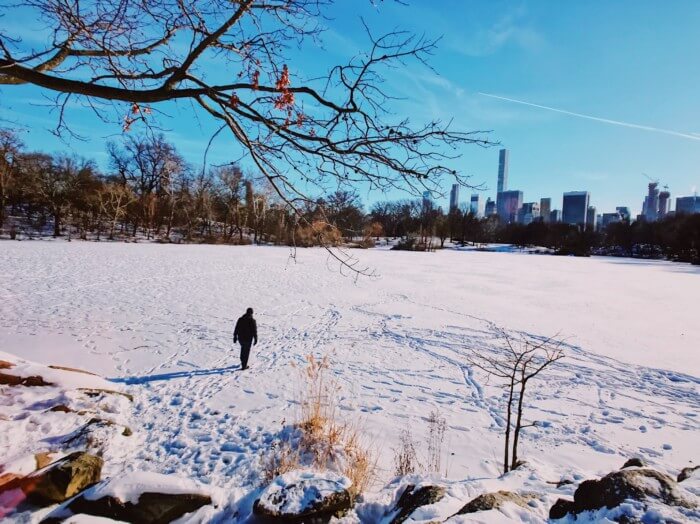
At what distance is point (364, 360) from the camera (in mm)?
9242

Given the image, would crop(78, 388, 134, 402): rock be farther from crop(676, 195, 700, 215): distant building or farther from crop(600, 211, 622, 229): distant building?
crop(676, 195, 700, 215): distant building

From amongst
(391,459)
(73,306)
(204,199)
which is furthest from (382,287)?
(204,199)

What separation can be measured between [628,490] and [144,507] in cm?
346

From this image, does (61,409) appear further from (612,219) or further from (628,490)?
(612,219)

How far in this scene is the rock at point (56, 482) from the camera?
3.07 metres

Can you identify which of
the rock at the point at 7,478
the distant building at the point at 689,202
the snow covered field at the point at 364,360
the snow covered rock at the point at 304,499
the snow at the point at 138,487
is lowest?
the snow covered field at the point at 364,360

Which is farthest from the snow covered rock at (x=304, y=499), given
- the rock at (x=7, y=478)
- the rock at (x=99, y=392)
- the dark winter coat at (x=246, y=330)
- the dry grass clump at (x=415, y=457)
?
the dark winter coat at (x=246, y=330)

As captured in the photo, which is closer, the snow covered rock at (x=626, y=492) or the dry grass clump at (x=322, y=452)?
the snow covered rock at (x=626, y=492)

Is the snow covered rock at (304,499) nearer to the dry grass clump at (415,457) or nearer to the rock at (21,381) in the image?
the dry grass clump at (415,457)

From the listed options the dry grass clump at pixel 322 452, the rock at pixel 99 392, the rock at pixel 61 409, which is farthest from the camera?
the rock at pixel 99 392

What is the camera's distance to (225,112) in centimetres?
321

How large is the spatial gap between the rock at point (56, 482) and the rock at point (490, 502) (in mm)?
3153

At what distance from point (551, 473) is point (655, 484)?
186 centimetres

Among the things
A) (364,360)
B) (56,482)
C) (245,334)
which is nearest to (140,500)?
(56,482)
